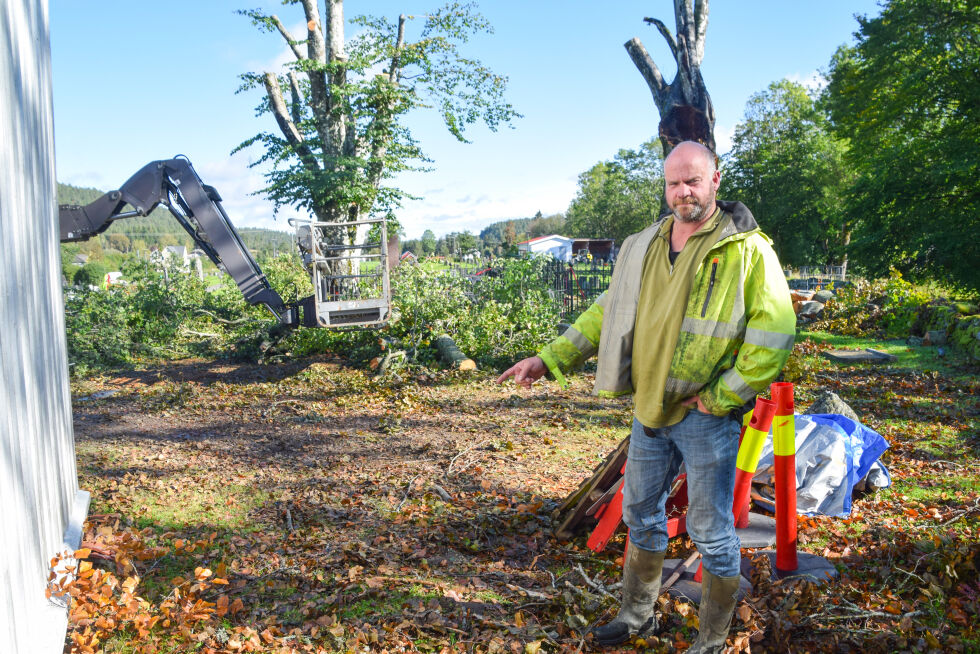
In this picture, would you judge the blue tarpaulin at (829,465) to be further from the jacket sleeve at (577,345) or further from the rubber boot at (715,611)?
the jacket sleeve at (577,345)

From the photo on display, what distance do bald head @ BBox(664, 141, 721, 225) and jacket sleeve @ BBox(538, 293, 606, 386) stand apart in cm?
60

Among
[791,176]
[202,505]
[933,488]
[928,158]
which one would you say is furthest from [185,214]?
[791,176]

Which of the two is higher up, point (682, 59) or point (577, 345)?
point (682, 59)

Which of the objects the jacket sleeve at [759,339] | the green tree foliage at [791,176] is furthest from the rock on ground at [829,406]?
the green tree foliage at [791,176]

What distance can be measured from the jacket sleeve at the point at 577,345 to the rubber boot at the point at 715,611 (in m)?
1.03

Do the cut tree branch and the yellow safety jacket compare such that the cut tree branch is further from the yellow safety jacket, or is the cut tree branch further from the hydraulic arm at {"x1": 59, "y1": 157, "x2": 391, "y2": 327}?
the yellow safety jacket

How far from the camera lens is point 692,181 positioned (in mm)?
2367

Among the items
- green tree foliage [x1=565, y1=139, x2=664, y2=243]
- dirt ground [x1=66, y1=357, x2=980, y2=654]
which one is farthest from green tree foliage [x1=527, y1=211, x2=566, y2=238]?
dirt ground [x1=66, y1=357, x2=980, y2=654]

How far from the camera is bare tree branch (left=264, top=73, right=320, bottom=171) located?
50.9ft

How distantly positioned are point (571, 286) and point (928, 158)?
741 centimetres

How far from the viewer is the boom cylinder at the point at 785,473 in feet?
9.68

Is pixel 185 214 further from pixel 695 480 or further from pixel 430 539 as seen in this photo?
pixel 695 480

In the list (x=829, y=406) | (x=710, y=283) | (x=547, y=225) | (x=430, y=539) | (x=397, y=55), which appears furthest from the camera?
(x=547, y=225)

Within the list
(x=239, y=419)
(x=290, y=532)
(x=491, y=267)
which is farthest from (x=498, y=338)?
(x=290, y=532)
